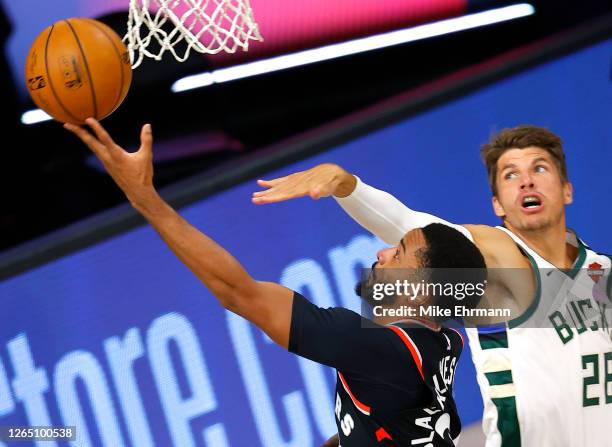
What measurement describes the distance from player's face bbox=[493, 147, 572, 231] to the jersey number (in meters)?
0.48

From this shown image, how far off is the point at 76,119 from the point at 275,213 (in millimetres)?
1420

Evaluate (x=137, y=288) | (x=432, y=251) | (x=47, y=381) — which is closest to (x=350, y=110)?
(x=137, y=288)

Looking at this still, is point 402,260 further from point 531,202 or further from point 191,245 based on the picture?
point 531,202

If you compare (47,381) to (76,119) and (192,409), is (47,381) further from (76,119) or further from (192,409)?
(76,119)

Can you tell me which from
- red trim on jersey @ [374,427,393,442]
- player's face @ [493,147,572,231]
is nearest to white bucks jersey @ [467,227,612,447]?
player's face @ [493,147,572,231]

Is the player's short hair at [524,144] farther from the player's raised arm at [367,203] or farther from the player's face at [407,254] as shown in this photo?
the player's face at [407,254]

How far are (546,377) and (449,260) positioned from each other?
67 centimetres

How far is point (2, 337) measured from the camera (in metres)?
4.05

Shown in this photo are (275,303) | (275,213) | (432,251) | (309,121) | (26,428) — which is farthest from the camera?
(309,121)

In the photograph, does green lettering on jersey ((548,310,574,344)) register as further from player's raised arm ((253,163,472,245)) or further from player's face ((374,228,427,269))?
player's face ((374,228,427,269))

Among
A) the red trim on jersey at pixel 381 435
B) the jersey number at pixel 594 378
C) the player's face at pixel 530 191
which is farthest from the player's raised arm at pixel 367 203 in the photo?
the red trim on jersey at pixel 381 435

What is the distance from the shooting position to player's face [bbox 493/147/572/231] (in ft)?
12.0

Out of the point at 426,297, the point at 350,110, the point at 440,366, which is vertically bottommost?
the point at 440,366

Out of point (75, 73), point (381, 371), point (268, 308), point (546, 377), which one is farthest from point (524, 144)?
point (75, 73)
